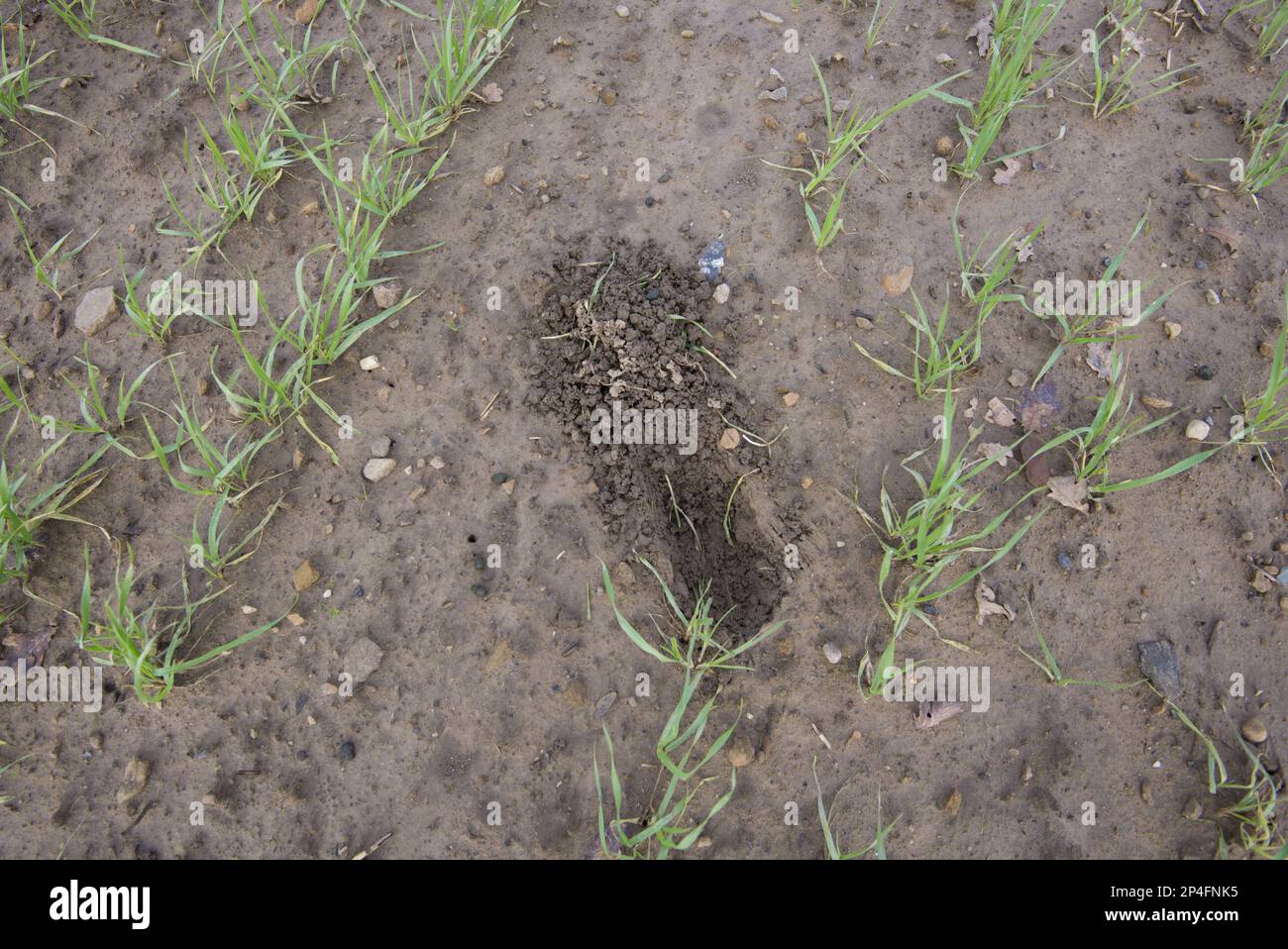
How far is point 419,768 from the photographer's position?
2.05 metres

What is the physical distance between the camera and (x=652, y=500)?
2.26 metres

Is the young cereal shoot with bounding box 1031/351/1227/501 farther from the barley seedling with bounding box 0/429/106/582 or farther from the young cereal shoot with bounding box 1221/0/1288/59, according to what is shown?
the barley seedling with bounding box 0/429/106/582

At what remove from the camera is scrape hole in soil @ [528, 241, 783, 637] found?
223 cm

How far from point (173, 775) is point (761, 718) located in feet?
5.05

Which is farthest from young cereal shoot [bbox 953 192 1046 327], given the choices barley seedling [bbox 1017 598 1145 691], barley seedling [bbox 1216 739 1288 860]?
barley seedling [bbox 1216 739 1288 860]

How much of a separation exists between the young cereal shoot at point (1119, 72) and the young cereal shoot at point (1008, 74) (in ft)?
0.40

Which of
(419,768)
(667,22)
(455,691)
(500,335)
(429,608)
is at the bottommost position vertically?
(419,768)

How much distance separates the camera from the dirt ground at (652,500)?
2053 mm

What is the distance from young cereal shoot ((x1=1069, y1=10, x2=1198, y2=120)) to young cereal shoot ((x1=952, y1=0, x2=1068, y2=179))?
0.12 m

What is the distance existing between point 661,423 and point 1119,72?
209 centimetres

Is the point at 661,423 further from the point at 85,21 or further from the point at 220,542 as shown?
the point at 85,21

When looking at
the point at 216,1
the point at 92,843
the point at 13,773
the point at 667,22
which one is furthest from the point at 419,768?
the point at 216,1

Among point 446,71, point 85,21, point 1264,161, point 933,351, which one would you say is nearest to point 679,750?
point 933,351
